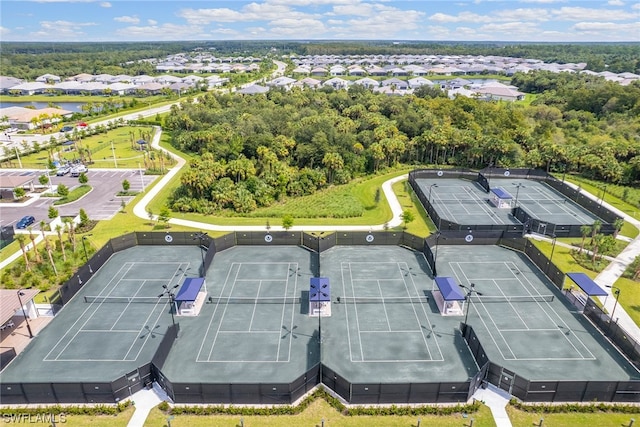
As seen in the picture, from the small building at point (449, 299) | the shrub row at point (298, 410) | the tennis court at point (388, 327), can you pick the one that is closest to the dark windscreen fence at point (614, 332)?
the small building at point (449, 299)

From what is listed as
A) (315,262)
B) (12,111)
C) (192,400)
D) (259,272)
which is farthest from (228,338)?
(12,111)

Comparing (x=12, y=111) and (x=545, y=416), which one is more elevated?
(x=12, y=111)

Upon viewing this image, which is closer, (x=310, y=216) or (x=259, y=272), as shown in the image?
(x=259, y=272)

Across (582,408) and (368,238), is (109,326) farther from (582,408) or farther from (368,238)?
(582,408)

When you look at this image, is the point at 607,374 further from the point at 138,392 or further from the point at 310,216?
the point at 310,216

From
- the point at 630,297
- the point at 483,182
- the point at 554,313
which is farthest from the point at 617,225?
the point at 554,313

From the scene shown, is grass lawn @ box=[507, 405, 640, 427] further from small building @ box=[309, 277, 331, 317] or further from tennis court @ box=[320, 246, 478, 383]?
small building @ box=[309, 277, 331, 317]

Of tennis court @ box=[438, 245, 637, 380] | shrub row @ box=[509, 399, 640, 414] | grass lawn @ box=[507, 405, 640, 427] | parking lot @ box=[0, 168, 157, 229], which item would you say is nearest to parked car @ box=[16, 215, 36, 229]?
parking lot @ box=[0, 168, 157, 229]
